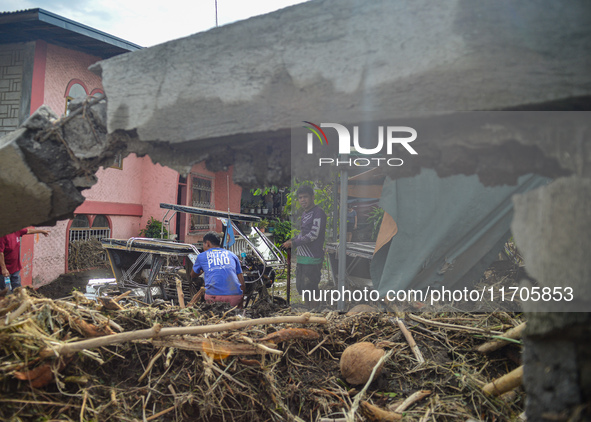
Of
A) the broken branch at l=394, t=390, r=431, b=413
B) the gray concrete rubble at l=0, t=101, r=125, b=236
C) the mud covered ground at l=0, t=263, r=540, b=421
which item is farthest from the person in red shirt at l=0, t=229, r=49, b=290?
the broken branch at l=394, t=390, r=431, b=413

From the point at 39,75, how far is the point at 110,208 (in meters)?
3.19

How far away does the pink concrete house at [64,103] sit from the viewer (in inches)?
283

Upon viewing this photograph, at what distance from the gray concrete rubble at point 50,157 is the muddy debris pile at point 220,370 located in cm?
71

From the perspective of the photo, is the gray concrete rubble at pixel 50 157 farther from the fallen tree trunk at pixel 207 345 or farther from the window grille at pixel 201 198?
the window grille at pixel 201 198

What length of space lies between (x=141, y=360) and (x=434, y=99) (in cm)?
283

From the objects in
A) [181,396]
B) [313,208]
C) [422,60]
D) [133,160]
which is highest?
[133,160]

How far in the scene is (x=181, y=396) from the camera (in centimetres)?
275

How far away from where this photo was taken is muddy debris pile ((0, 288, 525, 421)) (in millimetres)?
2516

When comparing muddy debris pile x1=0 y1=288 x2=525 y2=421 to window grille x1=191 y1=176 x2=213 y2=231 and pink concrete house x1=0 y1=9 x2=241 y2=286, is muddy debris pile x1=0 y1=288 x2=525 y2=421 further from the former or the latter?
window grille x1=191 y1=176 x2=213 y2=231

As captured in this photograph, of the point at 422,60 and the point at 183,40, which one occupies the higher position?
the point at 183,40

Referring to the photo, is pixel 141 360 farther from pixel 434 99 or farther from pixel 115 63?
pixel 434 99

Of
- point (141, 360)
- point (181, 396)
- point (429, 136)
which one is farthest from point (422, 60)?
point (141, 360)

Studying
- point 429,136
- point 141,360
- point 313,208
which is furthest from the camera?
point 313,208

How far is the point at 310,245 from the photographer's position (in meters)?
5.26
